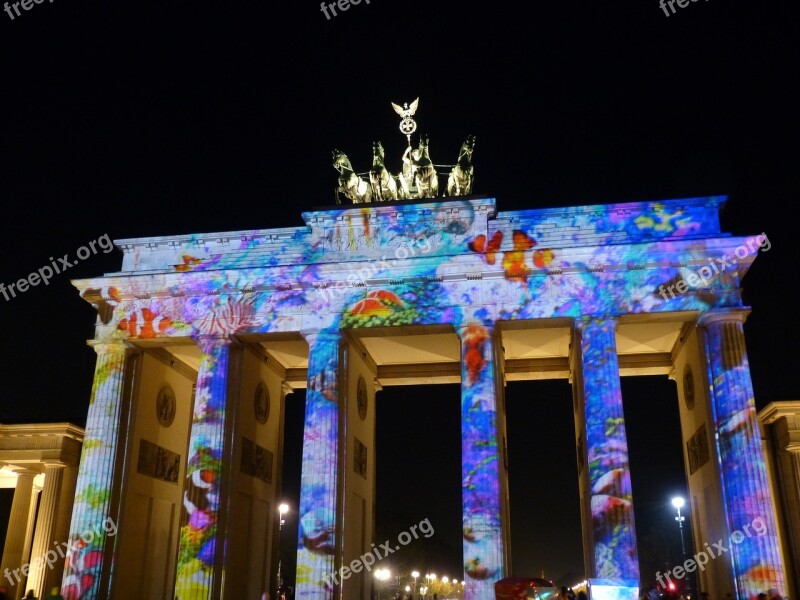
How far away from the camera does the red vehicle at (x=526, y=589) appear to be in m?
19.8

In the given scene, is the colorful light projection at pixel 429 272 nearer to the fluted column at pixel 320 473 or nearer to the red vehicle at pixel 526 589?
the fluted column at pixel 320 473

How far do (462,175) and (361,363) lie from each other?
8.73m

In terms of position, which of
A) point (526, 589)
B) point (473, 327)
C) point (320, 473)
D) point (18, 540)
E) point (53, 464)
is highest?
point (473, 327)

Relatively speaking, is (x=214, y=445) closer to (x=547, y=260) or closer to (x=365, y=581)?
(x=365, y=581)

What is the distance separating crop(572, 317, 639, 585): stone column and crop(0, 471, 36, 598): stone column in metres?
24.7

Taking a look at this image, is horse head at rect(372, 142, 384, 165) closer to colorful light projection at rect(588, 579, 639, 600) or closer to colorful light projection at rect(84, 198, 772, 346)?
colorful light projection at rect(84, 198, 772, 346)

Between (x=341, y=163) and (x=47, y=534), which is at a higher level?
(x=341, y=163)

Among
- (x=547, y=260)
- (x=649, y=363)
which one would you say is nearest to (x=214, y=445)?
(x=547, y=260)

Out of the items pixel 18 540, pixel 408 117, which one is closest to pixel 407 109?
pixel 408 117

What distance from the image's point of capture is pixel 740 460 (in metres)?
24.6

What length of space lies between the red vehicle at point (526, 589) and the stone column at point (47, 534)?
2078 cm

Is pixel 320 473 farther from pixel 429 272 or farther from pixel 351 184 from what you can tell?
pixel 351 184

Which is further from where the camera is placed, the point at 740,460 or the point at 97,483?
the point at 97,483

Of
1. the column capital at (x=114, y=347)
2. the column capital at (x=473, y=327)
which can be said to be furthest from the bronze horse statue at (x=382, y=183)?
the column capital at (x=114, y=347)
